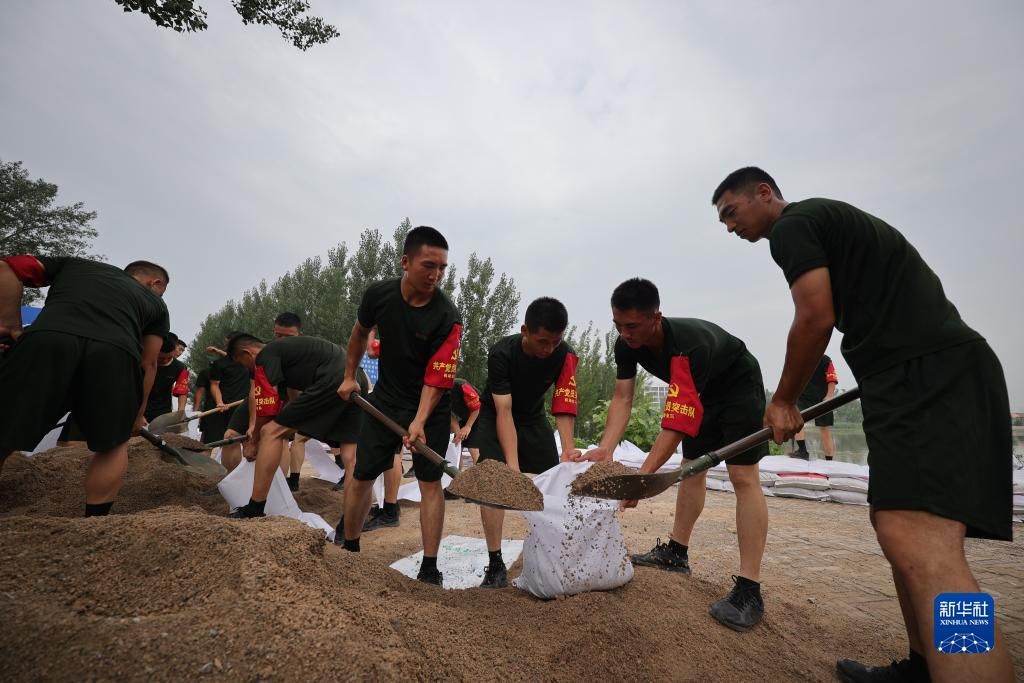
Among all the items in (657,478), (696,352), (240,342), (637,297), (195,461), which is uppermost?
(637,297)

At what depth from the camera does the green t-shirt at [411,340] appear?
2604mm

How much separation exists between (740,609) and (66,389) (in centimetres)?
304

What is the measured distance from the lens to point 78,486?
143 inches

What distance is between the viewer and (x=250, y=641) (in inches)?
41.4

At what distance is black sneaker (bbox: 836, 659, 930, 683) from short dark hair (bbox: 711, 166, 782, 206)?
169 cm

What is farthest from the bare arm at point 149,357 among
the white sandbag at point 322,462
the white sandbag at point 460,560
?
the white sandbag at point 322,462

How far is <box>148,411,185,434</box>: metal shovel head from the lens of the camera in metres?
4.86

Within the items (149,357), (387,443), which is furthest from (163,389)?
(387,443)

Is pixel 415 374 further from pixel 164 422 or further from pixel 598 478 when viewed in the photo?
pixel 164 422

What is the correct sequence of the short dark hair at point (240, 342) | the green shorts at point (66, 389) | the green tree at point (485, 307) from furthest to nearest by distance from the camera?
the green tree at point (485, 307) → the short dark hair at point (240, 342) → the green shorts at point (66, 389)

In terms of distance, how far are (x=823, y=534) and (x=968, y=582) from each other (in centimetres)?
302

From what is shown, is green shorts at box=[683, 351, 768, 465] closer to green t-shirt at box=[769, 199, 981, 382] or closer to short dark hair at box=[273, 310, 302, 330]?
green t-shirt at box=[769, 199, 981, 382]

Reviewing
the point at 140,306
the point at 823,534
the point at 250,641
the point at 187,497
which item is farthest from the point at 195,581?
the point at 823,534

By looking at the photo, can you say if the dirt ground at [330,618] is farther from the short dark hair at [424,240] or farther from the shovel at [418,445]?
the short dark hair at [424,240]
